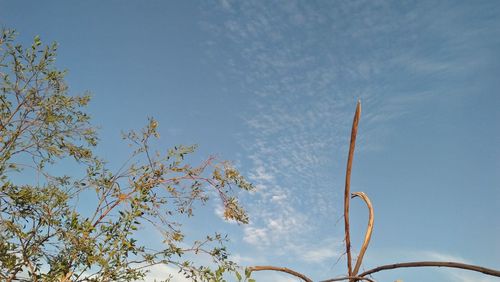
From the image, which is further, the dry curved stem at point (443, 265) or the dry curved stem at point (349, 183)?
the dry curved stem at point (349, 183)

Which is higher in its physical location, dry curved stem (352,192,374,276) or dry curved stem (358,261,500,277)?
dry curved stem (352,192,374,276)

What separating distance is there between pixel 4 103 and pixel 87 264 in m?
6.34

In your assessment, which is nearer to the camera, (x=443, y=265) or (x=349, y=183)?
(x=443, y=265)

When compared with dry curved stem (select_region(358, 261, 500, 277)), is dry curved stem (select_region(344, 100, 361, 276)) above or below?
above

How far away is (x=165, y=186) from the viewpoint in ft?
36.2

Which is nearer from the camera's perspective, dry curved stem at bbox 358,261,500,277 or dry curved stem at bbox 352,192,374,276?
dry curved stem at bbox 358,261,500,277

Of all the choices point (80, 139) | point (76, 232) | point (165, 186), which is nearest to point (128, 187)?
point (165, 186)

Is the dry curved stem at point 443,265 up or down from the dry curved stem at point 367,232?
down

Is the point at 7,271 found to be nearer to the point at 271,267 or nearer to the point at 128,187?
the point at 128,187

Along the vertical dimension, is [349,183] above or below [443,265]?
above

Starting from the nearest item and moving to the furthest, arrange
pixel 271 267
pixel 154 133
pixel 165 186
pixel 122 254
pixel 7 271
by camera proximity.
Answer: pixel 271 267 → pixel 122 254 → pixel 7 271 → pixel 165 186 → pixel 154 133

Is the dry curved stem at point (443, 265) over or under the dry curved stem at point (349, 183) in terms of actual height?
under

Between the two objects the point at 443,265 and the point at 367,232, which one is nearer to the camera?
the point at 443,265

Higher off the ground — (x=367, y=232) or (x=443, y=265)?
(x=367, y=232)
